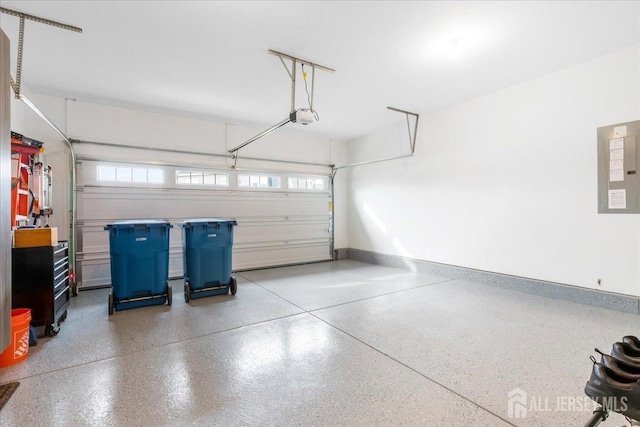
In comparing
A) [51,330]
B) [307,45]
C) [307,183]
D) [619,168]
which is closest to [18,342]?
[51,330]

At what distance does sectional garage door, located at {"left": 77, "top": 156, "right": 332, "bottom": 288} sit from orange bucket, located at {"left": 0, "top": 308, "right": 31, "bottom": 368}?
225cm

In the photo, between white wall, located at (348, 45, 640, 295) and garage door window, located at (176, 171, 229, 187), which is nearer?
white wall, located at (348, 45, 640, 295)

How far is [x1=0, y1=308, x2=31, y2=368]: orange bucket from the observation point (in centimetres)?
206

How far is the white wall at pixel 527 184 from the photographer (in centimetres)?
310

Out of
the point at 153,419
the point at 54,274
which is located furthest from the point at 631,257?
the point at 54,274

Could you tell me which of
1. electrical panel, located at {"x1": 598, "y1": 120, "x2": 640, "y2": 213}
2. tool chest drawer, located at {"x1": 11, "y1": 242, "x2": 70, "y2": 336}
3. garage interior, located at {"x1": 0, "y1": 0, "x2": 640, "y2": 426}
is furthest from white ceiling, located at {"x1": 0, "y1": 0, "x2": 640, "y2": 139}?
tool chest drawer, located at {"x1": 11, "y1": 242, "x2": 70, "y2": 336}

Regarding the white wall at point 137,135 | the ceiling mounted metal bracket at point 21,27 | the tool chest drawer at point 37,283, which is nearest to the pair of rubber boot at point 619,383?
the tool chest drawer at point 37,283

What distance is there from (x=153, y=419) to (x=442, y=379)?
1753mm

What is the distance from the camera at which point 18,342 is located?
83.3 inches

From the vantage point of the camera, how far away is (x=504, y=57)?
3129 millimetres

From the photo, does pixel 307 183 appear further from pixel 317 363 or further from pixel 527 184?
pixel 317 363

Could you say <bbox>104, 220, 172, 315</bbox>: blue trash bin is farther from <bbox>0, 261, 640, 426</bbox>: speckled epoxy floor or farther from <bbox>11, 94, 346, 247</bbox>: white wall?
<bbox>11, 94, 346, 247</bbox>: white wall

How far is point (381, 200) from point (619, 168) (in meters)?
3.46

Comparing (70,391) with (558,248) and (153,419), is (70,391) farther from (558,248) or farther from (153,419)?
(558,248)
